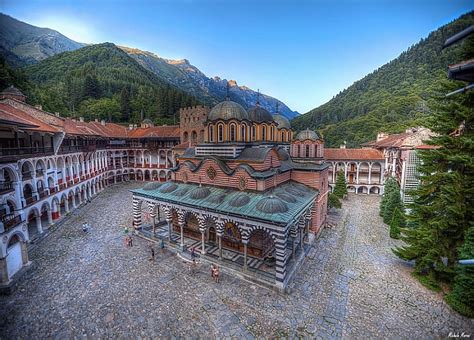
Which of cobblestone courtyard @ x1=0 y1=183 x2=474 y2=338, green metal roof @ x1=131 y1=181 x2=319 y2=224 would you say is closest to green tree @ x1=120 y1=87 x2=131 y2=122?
green metal roof @ x1=131 y1=181 x2=319 y2=224

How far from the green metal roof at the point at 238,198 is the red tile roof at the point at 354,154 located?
2381 centimetres

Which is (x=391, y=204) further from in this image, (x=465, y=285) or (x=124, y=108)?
(x=124, y=108)

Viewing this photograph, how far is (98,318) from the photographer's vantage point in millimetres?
12117

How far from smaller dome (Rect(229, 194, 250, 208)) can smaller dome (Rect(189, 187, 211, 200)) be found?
8.84 ft

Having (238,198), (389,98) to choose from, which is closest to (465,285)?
(238,198)

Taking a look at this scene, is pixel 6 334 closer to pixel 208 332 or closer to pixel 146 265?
pixel 146 265

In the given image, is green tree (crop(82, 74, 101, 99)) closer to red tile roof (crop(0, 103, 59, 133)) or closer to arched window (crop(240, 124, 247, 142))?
red tile roof (crop(0, 103, 59, 133))

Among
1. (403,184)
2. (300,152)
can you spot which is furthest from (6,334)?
(403,184)

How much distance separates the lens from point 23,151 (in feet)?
71.9

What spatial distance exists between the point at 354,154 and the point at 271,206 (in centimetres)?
3438

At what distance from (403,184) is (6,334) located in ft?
122

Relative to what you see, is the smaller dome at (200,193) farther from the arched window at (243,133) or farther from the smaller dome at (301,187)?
the smaller dome at (301,187)

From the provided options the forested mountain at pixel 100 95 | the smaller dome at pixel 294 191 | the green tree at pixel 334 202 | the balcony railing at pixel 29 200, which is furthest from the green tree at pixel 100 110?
the smaller dome at pixel 294 191

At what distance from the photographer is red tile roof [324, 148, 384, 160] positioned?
42.0 m
